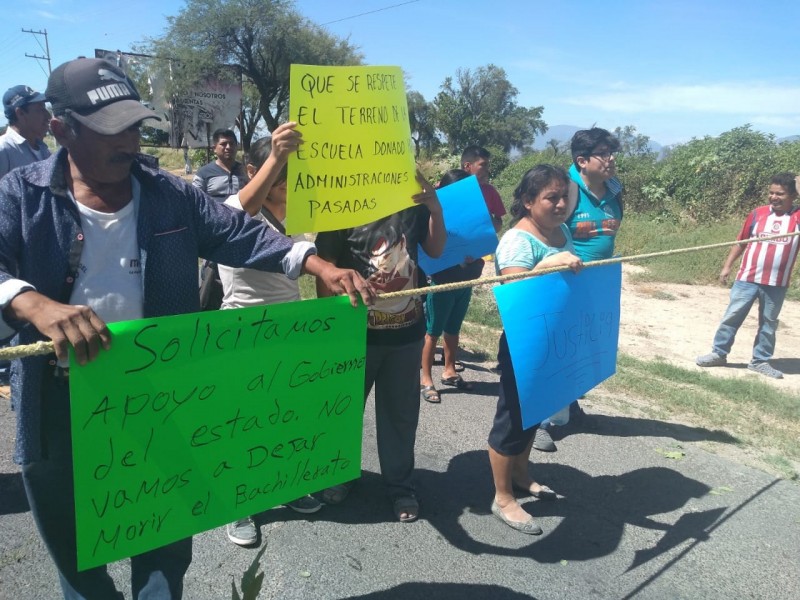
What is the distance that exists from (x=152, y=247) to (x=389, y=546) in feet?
5.98

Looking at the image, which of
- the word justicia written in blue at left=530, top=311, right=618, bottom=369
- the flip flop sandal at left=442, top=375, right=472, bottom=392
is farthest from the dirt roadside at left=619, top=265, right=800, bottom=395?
the word justicia written in blue at left=530, top=311, right=618, bottom=369

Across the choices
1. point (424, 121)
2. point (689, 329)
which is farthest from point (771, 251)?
point (424, 121)

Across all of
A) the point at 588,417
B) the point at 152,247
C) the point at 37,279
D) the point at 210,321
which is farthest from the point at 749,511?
the point at 37,279

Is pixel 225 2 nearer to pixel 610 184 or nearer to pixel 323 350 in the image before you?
pixel 610 184

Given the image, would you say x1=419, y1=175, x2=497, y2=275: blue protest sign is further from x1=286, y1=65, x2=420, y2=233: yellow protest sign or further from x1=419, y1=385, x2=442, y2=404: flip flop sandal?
x1=286, y1=65, x2=420, y2=233: yellow protest sign

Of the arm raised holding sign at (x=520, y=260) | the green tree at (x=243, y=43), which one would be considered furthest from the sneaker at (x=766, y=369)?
the green tree at (x=243, y=43)

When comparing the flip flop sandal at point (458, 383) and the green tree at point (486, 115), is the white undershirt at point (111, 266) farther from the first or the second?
the green tree at point (486, 115)

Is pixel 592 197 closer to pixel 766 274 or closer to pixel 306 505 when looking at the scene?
pixel 306 505

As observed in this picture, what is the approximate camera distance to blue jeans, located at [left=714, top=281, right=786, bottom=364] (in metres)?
6.05

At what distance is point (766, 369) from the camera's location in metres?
6.04

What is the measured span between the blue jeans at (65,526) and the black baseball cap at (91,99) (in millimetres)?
738

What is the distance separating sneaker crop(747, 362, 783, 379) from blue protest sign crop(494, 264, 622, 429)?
3.97 m

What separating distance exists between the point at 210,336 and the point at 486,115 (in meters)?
61.4

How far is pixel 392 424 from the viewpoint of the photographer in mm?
3098
